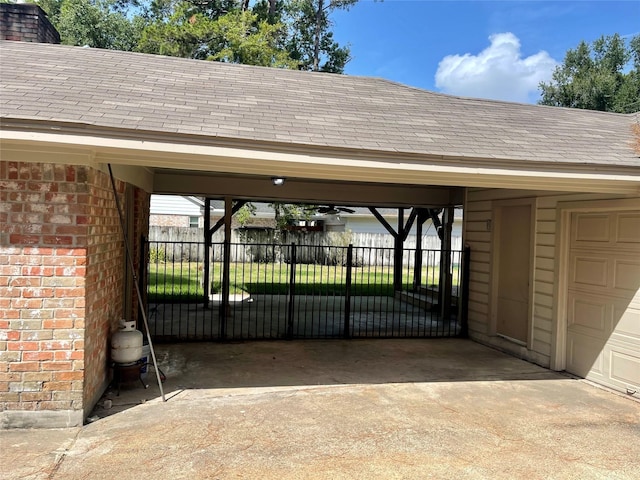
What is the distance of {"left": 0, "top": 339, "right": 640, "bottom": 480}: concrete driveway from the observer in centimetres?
348

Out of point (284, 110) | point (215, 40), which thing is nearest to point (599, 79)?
point (215, 40)

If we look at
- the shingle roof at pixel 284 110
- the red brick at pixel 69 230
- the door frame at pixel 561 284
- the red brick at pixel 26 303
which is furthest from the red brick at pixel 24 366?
the door frame at pixel 561 284

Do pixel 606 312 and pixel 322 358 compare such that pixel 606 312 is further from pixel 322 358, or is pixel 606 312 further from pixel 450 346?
pixel 322 358

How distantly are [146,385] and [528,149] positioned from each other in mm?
4948

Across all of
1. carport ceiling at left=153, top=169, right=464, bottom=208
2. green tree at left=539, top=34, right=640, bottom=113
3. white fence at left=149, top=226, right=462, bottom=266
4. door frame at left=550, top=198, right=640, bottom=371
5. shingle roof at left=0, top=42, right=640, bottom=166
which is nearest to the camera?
shingle roof at left=0, top=42, right=640, bottom=166

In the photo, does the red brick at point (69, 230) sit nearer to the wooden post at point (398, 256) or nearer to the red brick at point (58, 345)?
the red brick at point (58, 345)

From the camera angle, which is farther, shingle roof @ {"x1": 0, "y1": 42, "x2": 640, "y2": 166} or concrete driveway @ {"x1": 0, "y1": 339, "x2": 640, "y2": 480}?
shingle roof @ {"x1": 0, "y1": 42, "x2": 640, "y2": 166}

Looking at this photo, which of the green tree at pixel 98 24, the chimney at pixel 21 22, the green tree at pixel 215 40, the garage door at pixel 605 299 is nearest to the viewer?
the garage door at pixel 605 299

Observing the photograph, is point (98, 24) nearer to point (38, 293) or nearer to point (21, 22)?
point (21, 22)

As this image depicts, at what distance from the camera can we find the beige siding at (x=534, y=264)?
6.39 m

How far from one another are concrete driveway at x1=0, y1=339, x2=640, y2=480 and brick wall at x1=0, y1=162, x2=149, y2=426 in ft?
1.15

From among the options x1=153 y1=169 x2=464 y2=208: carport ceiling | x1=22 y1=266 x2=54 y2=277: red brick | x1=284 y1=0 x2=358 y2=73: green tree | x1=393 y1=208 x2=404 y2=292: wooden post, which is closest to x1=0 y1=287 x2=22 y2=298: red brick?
x1=22 y1=266 x2=54 y2=277: red brick

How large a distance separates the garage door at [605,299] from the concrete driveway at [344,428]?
326 mm

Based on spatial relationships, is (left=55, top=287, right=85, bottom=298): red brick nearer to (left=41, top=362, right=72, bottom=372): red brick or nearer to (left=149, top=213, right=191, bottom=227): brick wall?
(left=41, top=362, right=72, bottom=372): red brick
